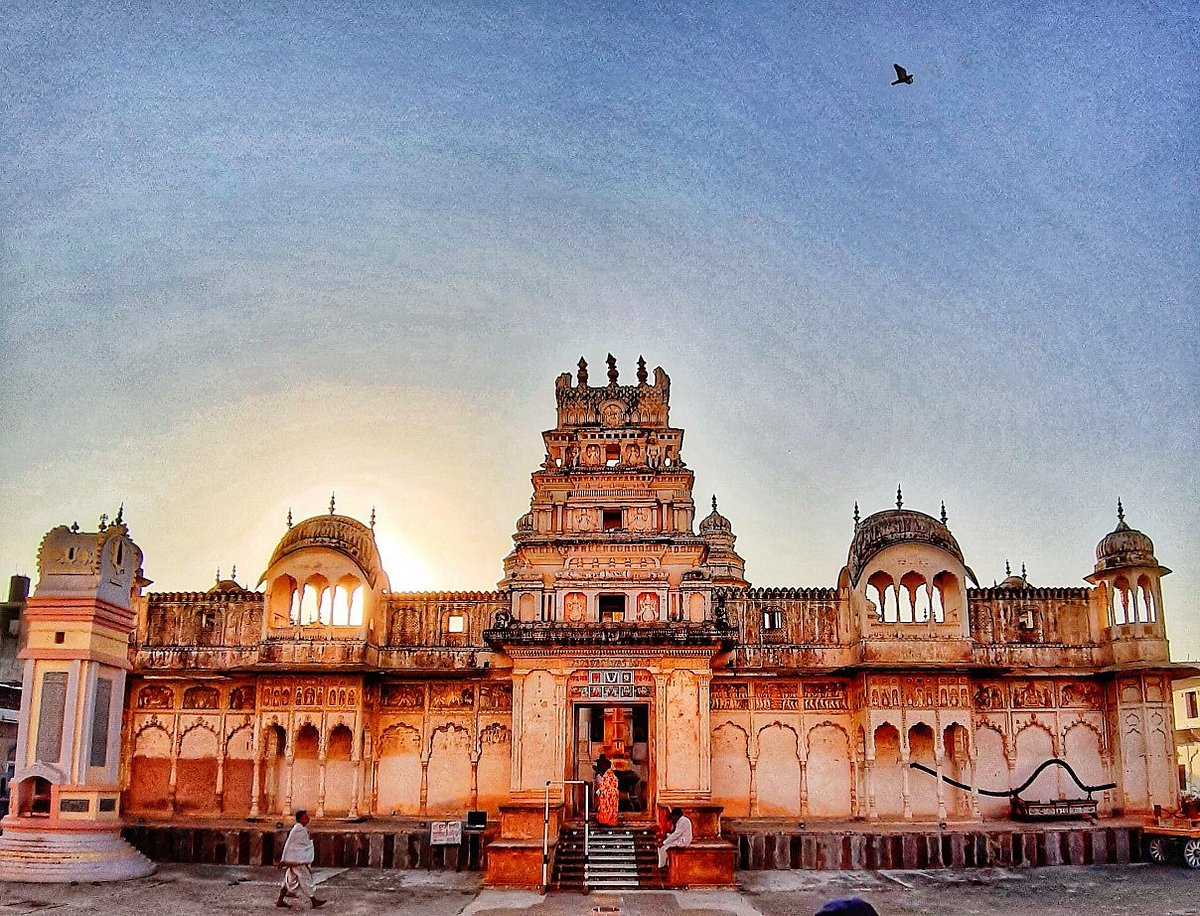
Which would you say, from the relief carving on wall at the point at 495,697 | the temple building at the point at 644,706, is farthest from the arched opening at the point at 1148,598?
the relief carving on wall at the point at 495,697

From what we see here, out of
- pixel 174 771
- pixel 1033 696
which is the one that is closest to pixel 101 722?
pixel 174 771

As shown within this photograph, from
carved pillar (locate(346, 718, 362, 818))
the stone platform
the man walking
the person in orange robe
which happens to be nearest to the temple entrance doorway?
the person in orange robe

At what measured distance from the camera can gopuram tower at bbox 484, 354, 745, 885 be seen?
23.8m

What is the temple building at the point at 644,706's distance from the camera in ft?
90.5

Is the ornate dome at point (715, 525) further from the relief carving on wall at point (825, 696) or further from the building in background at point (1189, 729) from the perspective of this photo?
the building in background at point (1189, 729)

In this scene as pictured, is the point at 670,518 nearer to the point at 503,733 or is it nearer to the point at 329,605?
the point at 503,733

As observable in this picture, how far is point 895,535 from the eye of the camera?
2883cm

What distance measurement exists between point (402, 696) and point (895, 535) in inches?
528

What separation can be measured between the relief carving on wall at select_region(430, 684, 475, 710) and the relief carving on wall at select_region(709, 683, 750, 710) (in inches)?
246

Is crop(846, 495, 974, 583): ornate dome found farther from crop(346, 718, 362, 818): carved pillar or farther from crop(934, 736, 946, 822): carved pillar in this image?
crop(346, 718, 362, 818): carved pillar

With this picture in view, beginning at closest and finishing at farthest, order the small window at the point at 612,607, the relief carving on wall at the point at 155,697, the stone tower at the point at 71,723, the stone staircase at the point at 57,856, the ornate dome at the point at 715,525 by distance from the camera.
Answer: the stone staircase at the point at 57,856 → the stone tower at the point at 71,723 → the small window at the point at 612,607 → the relief carving on wall at the point at 155,697 → the ornate dome at the point at 715,525

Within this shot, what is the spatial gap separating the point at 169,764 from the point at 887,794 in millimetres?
18386

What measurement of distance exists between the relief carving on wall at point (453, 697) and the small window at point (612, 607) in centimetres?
418

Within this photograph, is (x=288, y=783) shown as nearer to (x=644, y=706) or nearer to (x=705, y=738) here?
(x=644, y=706)
